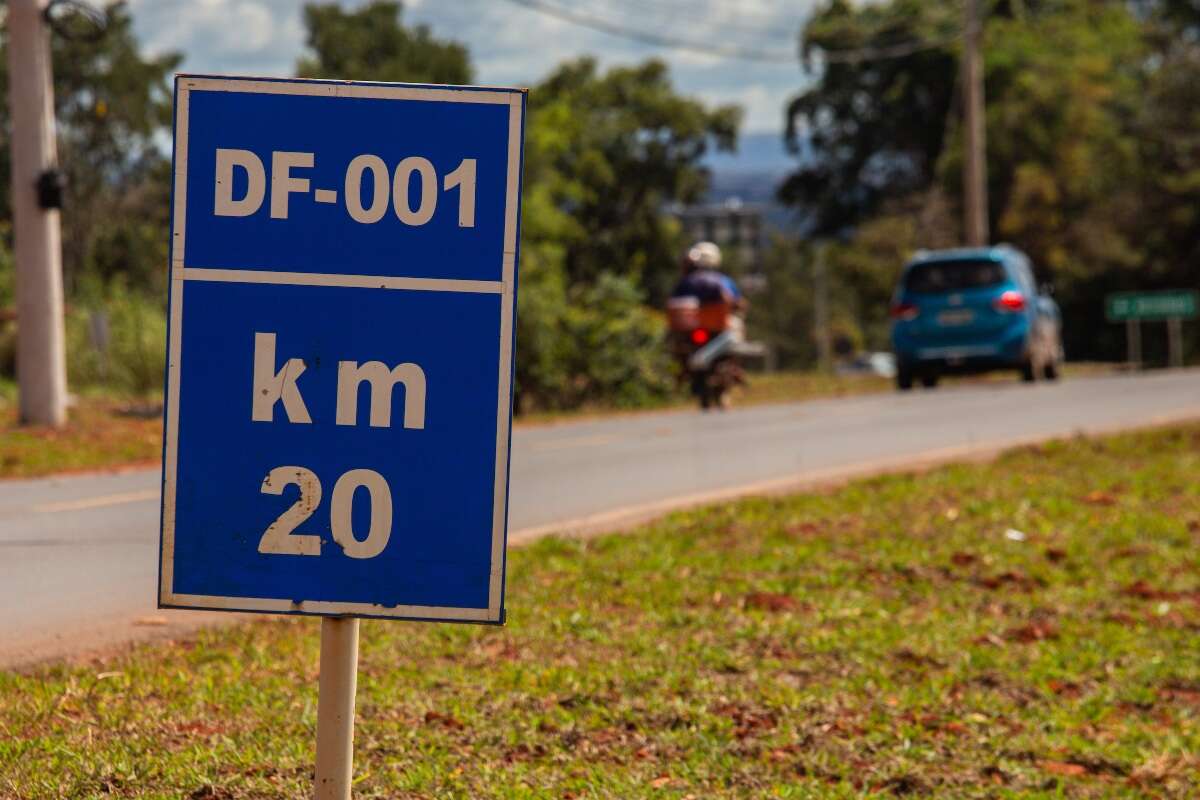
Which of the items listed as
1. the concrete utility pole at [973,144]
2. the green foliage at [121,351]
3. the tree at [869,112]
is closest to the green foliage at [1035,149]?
the tree at [869,112]

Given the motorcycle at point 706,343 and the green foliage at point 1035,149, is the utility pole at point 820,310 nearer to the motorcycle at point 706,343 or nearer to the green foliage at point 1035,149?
the green foliage at point 1035,149

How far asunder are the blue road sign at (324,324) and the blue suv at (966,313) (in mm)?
21613

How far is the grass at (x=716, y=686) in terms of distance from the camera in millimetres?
5473

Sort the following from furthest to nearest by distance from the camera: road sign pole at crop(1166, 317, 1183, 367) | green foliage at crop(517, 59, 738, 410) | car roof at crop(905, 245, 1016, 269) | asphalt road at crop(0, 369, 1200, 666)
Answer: green foliage at crop(517, 59, 738, 410) < road sign pole at crop(1166, 317, 1183, 367) < car roof at crop(905, 245, 1016, 269) < asphalt road at crop(0, 369, 1200, 666)

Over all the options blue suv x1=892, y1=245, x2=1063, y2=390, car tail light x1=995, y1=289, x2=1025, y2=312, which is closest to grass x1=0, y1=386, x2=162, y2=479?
blue suv x1=892, y1=245, x2=1063, y2=390

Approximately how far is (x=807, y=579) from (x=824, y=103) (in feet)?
198

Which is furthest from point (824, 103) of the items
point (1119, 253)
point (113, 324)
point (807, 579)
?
point (807, 579)

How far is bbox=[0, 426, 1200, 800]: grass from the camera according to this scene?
18.0 ft

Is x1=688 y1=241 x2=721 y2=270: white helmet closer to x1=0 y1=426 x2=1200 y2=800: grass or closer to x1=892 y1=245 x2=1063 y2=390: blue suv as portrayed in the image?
x1=892 y1=245 x2=1063 y2=390: blue suv

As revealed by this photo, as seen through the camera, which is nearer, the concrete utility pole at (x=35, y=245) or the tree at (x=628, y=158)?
the concrete utility pole at (x=35, y=245)

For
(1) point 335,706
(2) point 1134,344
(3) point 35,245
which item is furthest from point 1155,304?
(1) point 335,706

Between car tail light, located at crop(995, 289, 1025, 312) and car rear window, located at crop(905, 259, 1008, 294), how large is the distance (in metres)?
0.22

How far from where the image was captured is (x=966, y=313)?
24812mm

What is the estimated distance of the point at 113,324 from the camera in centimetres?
2531
